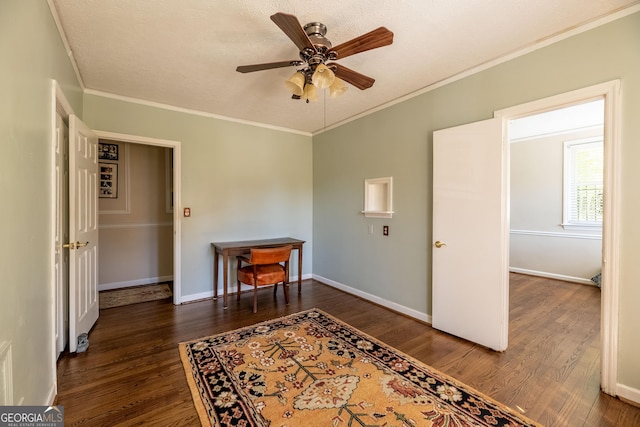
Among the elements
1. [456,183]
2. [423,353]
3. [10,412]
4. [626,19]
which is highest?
[626,19]

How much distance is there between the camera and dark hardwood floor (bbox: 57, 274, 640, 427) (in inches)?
67.4

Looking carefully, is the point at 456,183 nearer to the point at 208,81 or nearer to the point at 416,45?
the point at 416,45

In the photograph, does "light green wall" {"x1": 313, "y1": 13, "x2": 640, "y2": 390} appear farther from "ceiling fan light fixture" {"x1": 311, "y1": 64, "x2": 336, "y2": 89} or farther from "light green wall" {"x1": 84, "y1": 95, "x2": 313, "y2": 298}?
"ceiling fan light fixture" {"x1": 311, "y1": 64, "x2": 336, "y2": 89}

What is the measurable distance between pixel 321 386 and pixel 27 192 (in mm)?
2067

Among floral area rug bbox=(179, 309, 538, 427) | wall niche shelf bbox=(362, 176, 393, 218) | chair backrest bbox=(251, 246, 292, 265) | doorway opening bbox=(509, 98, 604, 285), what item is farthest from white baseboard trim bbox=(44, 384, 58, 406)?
doorway opening bbox=(509, 98, 604, 285)

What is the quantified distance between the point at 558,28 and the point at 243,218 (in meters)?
3.90

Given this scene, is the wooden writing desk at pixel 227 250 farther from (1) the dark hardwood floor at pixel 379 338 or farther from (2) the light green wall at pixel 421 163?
(2) the light green wall at pixel 421 163

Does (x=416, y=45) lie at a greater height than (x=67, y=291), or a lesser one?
greater

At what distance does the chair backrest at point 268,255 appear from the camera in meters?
3.26

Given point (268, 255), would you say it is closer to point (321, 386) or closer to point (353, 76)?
point (321, 386)

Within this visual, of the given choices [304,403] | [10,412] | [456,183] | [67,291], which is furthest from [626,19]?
[67,291]

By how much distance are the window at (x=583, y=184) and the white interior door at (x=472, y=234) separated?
138 inches

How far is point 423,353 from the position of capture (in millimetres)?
2391

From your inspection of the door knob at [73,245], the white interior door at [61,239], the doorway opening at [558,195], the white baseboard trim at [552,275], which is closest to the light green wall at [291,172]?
the white interior door at [61,239]
